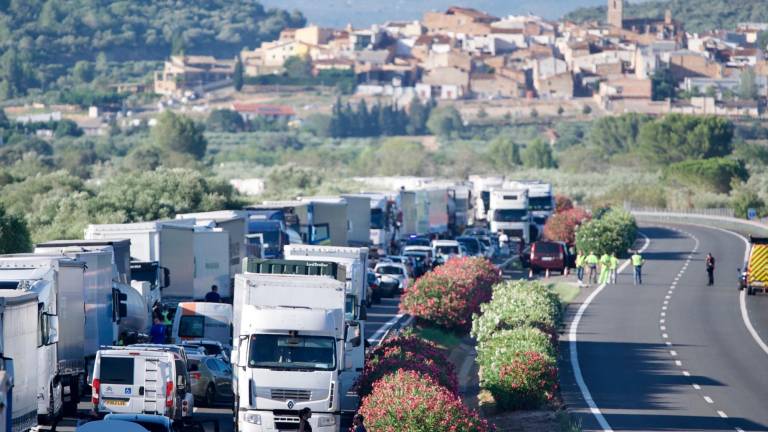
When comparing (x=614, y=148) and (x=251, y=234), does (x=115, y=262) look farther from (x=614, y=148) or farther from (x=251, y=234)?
(x=614, y=148)

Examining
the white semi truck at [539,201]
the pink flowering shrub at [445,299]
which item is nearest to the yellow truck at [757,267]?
the pink flowering shrub at [445,299]

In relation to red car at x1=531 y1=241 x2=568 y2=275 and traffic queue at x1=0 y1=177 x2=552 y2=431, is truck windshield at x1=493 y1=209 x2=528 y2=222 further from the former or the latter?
traffic queue at x1=0 y1=177 x2=552 y2=431

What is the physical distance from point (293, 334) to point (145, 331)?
1023 centimetres

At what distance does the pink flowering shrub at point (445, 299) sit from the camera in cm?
3878

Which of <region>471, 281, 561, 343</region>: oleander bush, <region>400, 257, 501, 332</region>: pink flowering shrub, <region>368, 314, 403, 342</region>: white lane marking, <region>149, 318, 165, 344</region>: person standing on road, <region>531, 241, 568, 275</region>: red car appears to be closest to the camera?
<region>149, 318, 165, 344</region>: person standing on road

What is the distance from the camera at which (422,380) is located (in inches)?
847

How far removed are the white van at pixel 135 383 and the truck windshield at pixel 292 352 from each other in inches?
47.9

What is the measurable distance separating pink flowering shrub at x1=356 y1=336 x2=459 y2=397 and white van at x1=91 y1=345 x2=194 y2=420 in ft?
9.26

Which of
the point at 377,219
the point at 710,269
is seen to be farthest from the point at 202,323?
the point at 377,219

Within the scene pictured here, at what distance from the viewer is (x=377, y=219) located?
204 feet

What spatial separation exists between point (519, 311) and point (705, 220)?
226ft

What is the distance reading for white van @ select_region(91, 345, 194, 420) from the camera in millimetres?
22531

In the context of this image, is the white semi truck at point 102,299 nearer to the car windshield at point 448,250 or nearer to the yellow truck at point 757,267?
the yellow truck at point 757,267

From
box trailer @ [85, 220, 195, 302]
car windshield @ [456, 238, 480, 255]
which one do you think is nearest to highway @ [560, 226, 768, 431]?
car windshield @ [456, 238, 480, 255]
